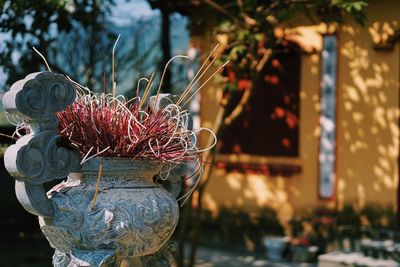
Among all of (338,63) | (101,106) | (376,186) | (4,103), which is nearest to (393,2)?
(338,63)

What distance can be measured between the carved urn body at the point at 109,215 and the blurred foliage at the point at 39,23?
12.0ft

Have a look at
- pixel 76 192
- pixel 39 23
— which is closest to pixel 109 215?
pixel 76 192

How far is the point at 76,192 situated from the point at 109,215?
0.63 ft

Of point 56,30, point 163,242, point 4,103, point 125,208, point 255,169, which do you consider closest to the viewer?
point 4,103

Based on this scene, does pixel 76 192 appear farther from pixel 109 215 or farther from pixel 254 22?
pixel 254 22

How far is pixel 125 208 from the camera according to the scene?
2.65 meters

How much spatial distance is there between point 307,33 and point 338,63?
64 cm

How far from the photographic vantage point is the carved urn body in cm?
263

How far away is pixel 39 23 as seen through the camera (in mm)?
6613

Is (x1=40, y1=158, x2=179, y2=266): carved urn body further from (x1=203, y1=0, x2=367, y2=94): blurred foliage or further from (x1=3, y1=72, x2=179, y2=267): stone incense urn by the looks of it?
(x1=203, y1=0, x2=367, y2=94): blurred foliage

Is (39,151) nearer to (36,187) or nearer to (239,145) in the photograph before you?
(36,187)

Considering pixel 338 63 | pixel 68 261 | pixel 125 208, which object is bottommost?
pixel 68 261

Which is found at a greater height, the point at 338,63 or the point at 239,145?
the point at 338,63

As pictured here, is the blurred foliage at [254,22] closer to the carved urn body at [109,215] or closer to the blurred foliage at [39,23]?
the blurred foliage at [39,23]
